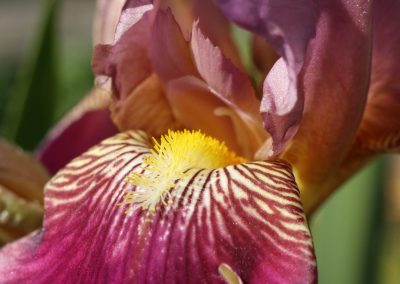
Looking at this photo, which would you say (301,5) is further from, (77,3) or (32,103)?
(77,3)

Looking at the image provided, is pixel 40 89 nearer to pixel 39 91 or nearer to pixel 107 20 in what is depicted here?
pixel 39 91

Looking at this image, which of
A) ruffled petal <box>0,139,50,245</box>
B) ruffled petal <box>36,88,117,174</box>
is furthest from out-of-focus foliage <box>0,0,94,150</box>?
ruffled petal <box>0,139,50,245</box>

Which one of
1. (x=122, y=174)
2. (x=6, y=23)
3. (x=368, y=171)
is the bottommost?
(x=6, y=23)

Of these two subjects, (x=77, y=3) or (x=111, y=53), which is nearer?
A: (x=111, y=53)

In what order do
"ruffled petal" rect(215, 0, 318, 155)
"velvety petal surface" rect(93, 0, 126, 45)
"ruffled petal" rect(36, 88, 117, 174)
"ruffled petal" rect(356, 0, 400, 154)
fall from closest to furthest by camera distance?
"ruffled petal" rect(215, 0, 318, 155) → "ruffled petal" rect(356, 0, 400, 154) → "velvety petal surface" rect(93, 0, 126, 45) → "ruffled petal" rect(36, 88, 117, 174)

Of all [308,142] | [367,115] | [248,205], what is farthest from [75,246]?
[367,115]

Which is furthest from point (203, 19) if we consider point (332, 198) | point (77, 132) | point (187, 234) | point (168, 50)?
point (332, 198)

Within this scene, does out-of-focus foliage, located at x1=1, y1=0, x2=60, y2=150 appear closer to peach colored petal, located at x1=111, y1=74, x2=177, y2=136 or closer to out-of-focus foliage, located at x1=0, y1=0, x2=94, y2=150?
out-of-focus foliage, located at x1=0, y1=0, x2=94, y2=150
